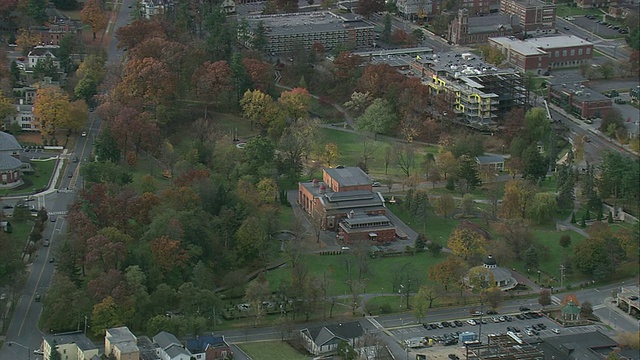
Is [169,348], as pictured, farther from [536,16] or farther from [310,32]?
[536,16]

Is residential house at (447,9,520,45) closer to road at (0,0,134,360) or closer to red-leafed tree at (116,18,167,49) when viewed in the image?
red-leafed tree at (116,18,167,49)

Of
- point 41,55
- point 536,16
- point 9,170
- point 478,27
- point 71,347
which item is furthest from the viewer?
point 536,16

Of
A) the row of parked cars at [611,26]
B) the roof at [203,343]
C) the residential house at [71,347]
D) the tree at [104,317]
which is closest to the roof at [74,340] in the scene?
the residential house at [71,347]

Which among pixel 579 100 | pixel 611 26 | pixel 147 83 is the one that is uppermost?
pixel 147 83

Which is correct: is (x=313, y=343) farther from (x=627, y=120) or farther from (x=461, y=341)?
(x=627, y=120)

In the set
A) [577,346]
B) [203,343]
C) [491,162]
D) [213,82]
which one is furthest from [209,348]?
[213,82]

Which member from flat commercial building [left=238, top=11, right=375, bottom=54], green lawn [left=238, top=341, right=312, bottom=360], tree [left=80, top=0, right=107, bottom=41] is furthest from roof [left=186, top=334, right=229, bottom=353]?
tree [left=80, top=0, right=107, bottom=41]
